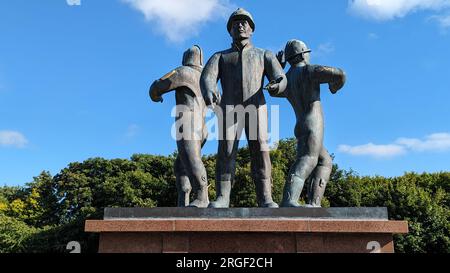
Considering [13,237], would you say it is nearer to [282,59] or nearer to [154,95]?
[154,95]

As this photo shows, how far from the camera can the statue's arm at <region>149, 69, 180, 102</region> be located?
7.75 metres

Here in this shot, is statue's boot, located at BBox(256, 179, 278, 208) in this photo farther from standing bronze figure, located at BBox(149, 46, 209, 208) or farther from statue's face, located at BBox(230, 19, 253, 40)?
statue's face, located at BBox(230, 19, 253, 40)

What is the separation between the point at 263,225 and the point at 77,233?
948 inches

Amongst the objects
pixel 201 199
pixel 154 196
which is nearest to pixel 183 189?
pixel 201 199

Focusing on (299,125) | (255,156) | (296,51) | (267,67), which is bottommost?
(255,156)

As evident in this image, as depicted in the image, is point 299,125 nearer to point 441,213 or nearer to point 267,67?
point 267,67

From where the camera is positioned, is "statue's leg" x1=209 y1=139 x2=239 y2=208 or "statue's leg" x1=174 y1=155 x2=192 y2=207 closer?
"statue's leg" x1=209 y1=139 x2=239 y2=208

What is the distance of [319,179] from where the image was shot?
278 inches

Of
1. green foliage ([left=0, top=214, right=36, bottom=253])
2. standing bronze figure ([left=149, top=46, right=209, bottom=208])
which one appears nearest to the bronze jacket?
standing bronze figure ([left=149, top=46, right=209, bottom=208])

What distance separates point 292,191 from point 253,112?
4.78ft

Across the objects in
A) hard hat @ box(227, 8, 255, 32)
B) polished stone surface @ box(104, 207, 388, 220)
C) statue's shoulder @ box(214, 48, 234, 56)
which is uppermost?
hard hat @ box(227, 8, 255, 32)

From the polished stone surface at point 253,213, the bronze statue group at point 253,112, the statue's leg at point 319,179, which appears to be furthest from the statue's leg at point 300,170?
the polished stone surface at point 253,213
